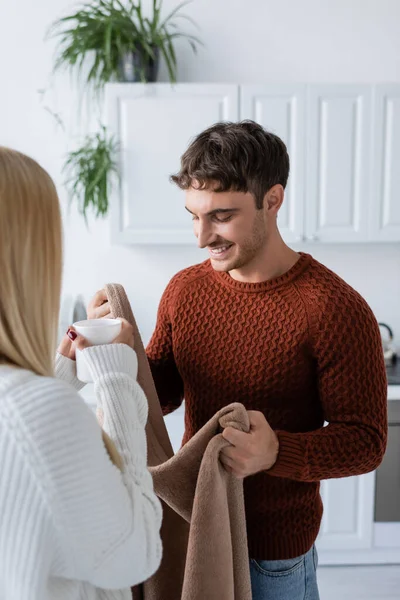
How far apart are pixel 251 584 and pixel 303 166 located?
174 cm

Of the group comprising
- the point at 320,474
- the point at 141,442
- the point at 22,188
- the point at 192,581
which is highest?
the point at 22,188

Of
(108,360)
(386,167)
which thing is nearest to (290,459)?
(108,360)

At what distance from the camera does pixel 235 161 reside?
1160 millimetres

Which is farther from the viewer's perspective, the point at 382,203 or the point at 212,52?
the point at 212,52

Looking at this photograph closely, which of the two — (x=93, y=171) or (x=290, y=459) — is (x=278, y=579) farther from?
(x=93, y=171)

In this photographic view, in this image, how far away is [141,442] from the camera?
0.88 m

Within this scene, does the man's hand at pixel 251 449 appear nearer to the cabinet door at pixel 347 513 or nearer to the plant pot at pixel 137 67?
the cabinet door at pixel 347 513

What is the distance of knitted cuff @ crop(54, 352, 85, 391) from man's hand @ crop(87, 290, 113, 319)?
5.9 inches

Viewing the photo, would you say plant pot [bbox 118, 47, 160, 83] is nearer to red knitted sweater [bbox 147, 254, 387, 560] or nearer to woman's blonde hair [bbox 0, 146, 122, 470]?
red knitted sweater [bbox 147, 254, 387, 560]

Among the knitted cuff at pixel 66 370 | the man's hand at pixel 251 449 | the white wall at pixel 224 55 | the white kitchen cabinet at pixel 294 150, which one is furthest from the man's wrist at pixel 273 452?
the white wall at pixel 224 55

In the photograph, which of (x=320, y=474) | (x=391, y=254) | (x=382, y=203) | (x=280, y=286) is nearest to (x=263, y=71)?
(x=382, y=203)

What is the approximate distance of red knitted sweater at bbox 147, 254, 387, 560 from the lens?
112 cm

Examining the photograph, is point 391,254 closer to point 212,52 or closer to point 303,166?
point 303,166

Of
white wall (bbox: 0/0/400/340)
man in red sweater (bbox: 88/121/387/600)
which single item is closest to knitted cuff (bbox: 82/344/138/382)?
man in red sweater (bbox: 88/121/387/600)
